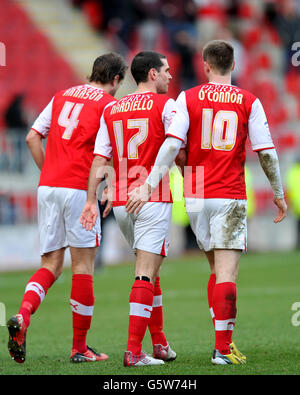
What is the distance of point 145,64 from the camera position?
5652 millimetres

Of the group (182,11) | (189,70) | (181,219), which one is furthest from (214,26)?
(181,219)

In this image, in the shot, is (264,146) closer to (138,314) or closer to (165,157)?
(165,157)

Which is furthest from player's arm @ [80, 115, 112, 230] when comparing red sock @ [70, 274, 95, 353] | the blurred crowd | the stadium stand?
the blurred crowd

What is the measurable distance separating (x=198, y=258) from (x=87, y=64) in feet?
22.9

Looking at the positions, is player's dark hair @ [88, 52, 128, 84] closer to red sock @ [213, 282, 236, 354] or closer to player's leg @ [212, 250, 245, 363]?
player's leg @ [212, 250, 245, 363]

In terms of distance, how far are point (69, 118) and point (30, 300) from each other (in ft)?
4.22

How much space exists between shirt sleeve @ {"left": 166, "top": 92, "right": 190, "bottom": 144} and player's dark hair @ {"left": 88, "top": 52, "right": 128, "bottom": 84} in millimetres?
708

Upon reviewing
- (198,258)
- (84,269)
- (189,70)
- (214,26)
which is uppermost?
(214,26)

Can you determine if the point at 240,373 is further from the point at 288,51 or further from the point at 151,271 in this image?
the point at 288,51

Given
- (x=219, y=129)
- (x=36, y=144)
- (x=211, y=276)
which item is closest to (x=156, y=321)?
(x=211, y=276)

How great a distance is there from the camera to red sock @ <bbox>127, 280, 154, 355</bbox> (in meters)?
5.40

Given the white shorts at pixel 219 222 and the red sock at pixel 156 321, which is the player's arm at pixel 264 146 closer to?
the white shorts at pixel 219 222
